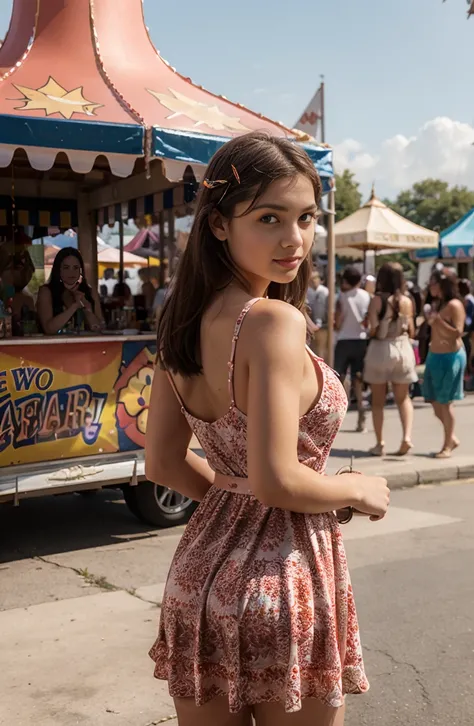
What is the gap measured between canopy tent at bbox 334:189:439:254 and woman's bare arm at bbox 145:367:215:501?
533 inches

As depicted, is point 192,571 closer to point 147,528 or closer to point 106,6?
point 147,528

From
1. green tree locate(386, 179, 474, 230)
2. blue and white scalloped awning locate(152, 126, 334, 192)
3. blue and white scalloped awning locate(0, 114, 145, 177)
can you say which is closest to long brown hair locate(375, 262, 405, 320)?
blue and white scalloped awning locate(152, 126, 334, 192)

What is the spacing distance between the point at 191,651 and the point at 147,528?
16.1ft

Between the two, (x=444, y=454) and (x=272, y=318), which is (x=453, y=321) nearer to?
(x=444, y=454)

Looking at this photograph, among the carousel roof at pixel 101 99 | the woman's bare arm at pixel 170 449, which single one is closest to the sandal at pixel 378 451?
the carousel roof at pixel 101 99

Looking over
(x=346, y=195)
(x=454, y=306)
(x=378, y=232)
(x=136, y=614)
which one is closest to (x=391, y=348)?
(x=454, y=306)

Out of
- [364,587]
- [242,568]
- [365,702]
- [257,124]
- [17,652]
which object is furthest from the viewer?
[257,124]

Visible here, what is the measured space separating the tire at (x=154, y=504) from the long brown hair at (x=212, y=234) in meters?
4.73

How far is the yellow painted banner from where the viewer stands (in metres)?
5.93

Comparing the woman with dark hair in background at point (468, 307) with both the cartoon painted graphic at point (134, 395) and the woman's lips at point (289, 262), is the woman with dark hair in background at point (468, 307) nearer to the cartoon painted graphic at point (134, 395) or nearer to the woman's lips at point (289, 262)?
the cartoon painted graphic at point (134, 395)

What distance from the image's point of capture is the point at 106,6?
7.48 m

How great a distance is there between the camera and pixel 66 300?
7.09 meters

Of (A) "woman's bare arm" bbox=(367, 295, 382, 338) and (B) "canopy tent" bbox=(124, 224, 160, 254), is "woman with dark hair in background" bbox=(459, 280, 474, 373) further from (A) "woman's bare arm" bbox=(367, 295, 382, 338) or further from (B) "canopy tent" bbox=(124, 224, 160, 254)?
(B) "canopy tent" bbox=(124, 224, 160, 254)

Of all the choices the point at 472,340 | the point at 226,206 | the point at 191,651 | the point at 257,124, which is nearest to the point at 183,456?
the point at 191,651
